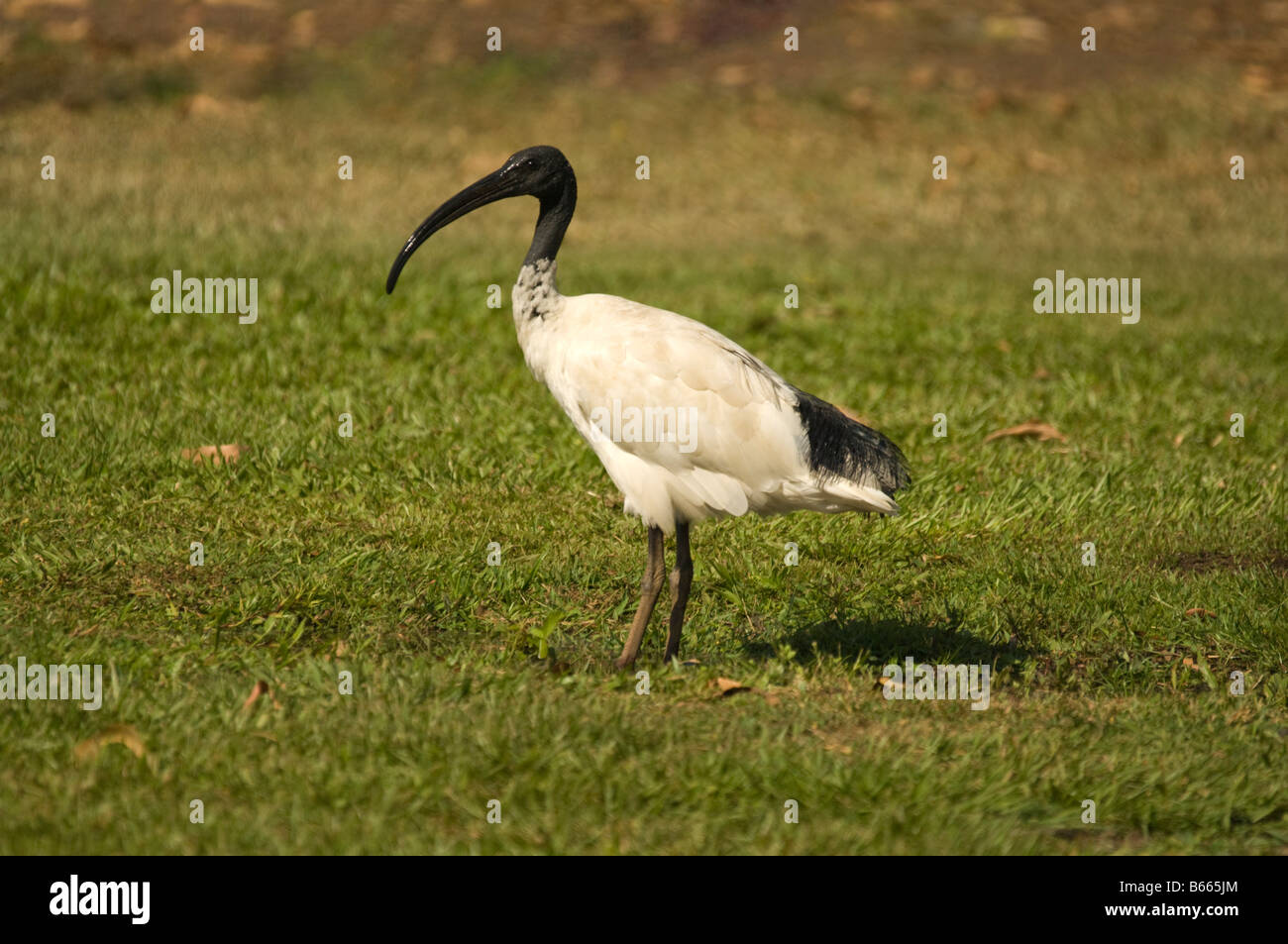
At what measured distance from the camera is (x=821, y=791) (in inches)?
159

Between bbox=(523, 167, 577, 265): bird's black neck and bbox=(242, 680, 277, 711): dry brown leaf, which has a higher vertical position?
bbox=(523, 167, 577, 265): bird's black neck

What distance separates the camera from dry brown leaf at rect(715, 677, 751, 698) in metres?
4.82

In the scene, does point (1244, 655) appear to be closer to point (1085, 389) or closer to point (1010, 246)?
point (1085, 389)

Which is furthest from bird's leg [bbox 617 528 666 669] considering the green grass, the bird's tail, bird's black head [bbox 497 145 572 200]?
bird's black head [bbox 497 145 572 200]

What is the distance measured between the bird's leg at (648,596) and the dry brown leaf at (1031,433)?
3.02m

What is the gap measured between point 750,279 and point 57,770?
301 inches

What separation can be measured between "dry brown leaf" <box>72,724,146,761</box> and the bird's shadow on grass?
2197mm

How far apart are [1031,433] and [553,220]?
3.42 meters

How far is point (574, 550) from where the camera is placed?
6.04m

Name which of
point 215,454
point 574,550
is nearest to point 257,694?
point 574,550

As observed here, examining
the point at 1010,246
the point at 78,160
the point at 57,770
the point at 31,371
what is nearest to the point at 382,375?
the point at 31,371

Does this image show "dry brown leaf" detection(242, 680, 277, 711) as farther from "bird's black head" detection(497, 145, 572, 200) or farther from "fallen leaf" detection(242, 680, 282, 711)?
"bird's black head" detection(497, 145, 572, 200)

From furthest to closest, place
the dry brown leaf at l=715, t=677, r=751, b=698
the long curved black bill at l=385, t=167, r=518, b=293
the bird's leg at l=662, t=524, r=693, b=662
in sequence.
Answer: the long curved black bill at l=385, t=167, r=518, b=293
the bird's leg at l=662, t=524, r=693, b=662
the dry brown leaf at l=715, t=677, r=751, b=698

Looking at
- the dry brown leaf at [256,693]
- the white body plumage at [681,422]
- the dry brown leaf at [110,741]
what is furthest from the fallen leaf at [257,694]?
the white body plumage at [681,422]
